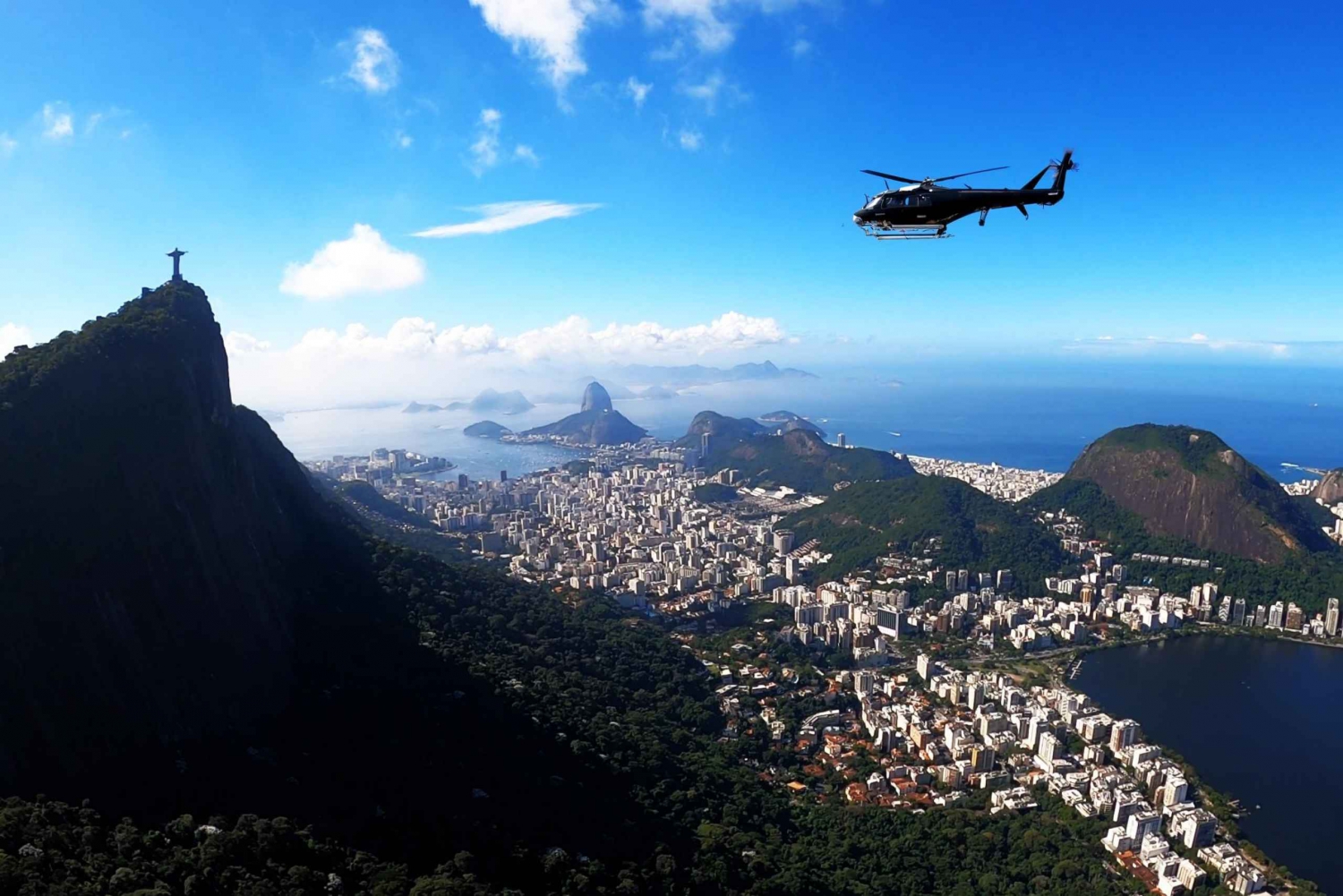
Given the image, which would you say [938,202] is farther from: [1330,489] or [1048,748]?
[1330,489]

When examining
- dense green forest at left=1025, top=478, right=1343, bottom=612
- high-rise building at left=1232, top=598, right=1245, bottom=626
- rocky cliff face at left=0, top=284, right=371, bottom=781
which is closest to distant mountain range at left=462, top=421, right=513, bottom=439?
dense green forest at left=1025, top=478, right=1343, bottom=612

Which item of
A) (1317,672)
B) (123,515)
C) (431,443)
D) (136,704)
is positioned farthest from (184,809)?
(431,443)

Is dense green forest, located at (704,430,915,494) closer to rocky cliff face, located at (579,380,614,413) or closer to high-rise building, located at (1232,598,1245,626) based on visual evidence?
high-rise building, located at (1232,598,1245,626)

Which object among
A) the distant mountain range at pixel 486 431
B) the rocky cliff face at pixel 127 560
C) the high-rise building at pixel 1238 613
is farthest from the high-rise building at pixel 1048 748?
the distant mountain range at pixel 486 431

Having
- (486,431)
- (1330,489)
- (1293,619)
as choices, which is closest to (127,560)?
(1293,619)

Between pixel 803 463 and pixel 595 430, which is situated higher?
pixel 595 430

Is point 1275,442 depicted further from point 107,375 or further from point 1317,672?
point 107,375
